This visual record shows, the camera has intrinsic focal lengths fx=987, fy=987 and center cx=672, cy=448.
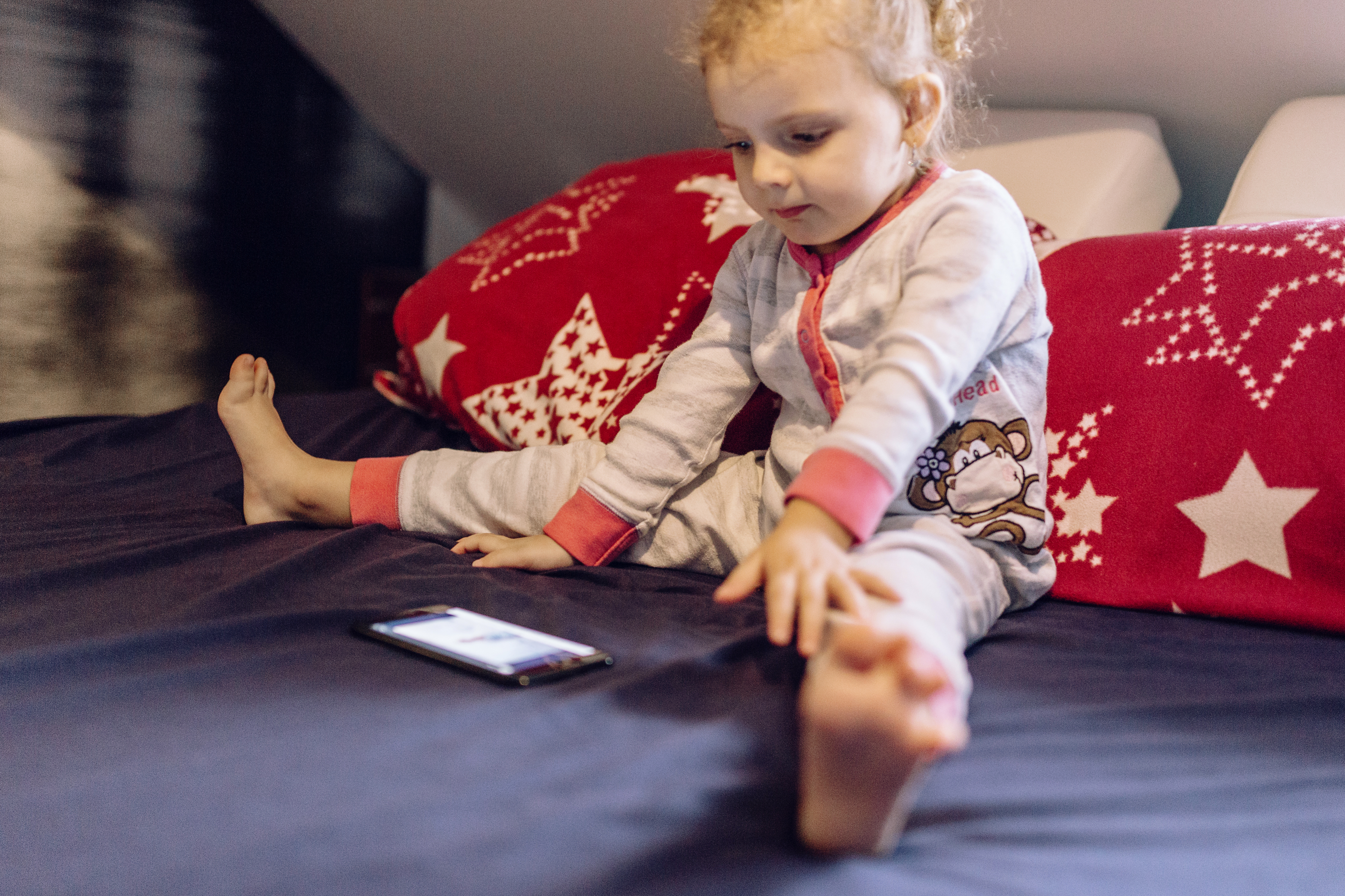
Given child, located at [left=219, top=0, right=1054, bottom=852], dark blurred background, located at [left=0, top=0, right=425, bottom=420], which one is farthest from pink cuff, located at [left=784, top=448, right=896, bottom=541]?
dark blurred background, located at [left=0, top=0, right=425, bottom=420]

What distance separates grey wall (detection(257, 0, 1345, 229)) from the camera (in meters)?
1.16

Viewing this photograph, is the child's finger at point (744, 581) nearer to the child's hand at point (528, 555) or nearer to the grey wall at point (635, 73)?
the child's hand at point (528, 555)

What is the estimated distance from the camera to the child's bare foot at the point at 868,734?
40 centimetres

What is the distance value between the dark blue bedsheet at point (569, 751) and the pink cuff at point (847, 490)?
0.10 m

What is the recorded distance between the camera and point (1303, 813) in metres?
0.47

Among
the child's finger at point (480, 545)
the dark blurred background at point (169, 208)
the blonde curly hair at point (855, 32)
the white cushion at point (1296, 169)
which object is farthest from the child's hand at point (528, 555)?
the dark blurred background at point (169, 208)

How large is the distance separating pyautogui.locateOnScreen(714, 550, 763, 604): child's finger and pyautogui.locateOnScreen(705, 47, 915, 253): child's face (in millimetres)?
308

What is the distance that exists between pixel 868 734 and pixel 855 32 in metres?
0.53

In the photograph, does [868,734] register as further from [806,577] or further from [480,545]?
[480,545]

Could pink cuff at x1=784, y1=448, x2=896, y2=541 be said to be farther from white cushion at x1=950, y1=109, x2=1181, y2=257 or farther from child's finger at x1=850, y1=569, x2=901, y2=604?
white cushion at x1=950, y1=109, x2=1181, y2=257

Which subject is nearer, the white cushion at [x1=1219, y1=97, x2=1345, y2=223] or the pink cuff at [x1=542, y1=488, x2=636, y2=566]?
the pink cuff at [x1=542, y1=488, x2=636, y2=566]

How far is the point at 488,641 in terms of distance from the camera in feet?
2.01

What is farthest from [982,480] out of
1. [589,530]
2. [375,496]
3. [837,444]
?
[375,496]

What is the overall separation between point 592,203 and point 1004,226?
67 centimetres
